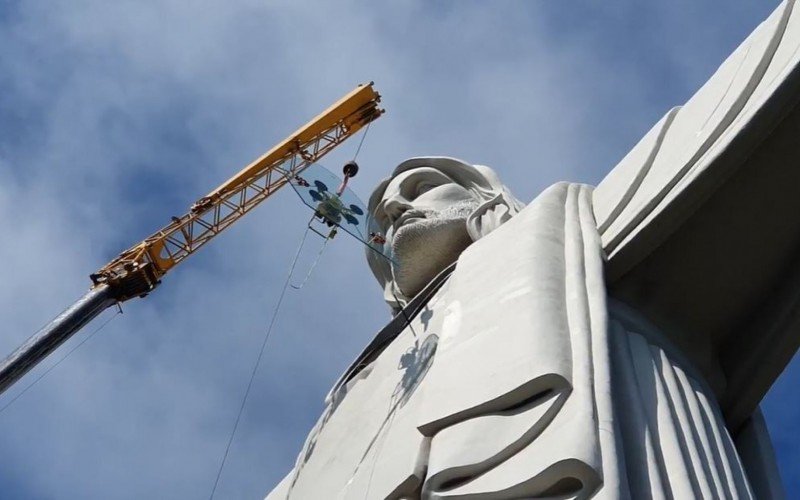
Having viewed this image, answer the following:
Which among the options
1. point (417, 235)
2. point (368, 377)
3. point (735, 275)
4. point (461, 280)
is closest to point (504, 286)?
point (461, 280)

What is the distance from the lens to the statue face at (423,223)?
29.5ft

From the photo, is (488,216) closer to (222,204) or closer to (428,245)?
(428,245)

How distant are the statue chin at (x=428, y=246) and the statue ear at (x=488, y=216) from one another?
0.18 m

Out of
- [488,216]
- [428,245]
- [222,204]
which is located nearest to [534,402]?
[488,216]

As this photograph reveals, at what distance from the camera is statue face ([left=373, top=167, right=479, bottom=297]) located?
9000 millimetres

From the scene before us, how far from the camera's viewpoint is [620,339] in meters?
6.43

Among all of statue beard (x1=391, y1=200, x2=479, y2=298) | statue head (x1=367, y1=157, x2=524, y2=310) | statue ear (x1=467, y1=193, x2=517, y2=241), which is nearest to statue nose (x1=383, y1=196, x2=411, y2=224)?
statue head (x1=367, y1=157, x2=524, y2=310)

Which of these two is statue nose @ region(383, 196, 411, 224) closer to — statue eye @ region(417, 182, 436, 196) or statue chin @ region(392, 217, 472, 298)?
statue eye @ region(417, 182, 436, 196)

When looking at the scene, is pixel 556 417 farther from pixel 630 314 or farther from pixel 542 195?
pixel 542 195

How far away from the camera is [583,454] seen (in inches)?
201

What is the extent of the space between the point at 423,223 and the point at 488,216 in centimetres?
46

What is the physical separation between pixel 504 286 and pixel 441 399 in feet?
3.22

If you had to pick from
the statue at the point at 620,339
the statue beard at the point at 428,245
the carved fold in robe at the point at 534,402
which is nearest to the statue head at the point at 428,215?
the statue beard at the point at 428,245

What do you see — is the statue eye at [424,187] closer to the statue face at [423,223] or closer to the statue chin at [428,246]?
the statue face at [423,223]
